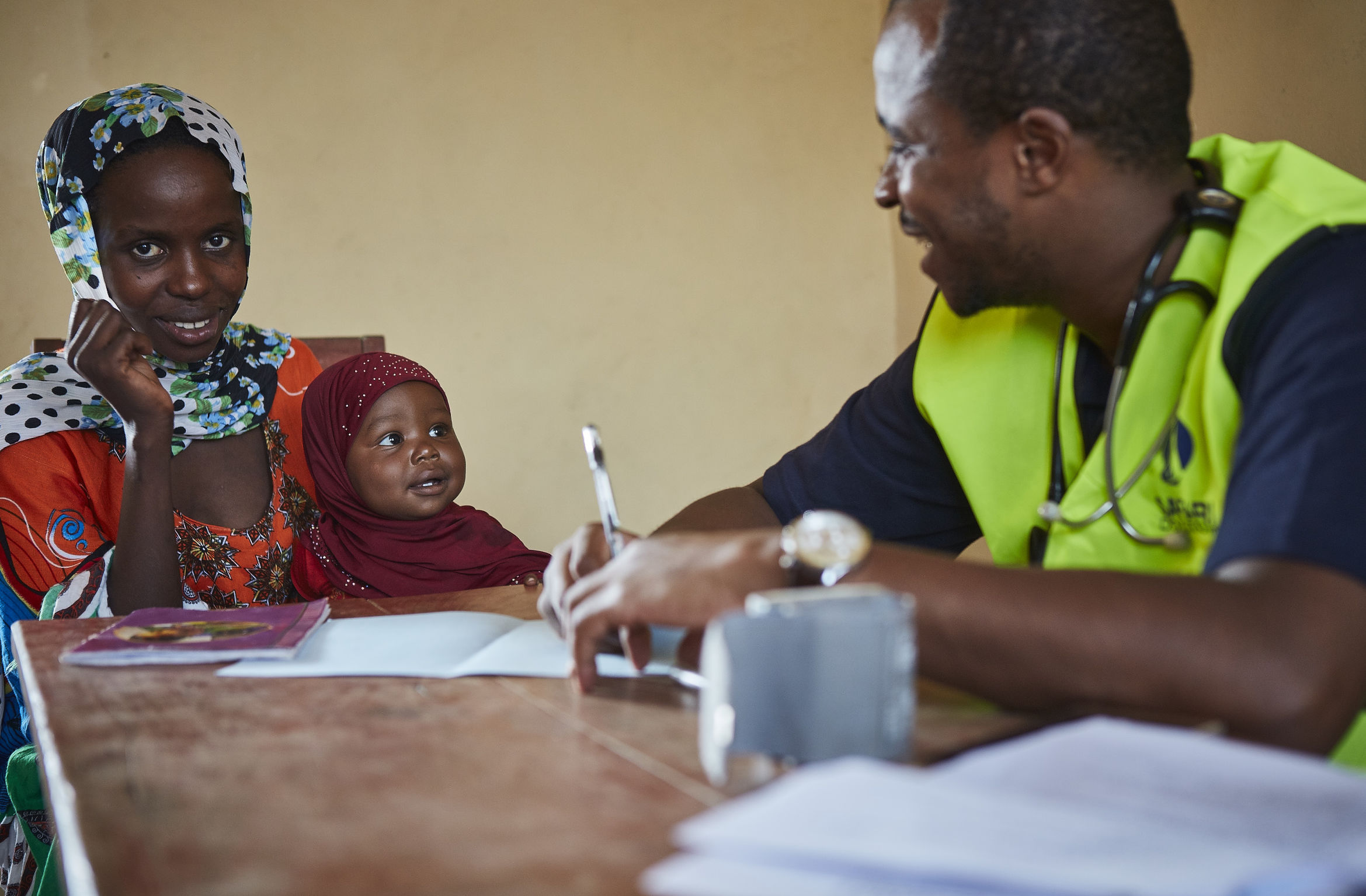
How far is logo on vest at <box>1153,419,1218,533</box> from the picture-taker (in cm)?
97

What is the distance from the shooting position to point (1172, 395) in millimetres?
1011

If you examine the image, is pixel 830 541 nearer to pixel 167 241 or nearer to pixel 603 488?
pixel 603 488

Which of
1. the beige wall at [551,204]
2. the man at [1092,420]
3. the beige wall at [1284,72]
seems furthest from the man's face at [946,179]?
the beige wall at [551,204]

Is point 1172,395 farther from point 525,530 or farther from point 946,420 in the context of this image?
point 525,530

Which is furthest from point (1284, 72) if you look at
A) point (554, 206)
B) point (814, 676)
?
point (554, 206)

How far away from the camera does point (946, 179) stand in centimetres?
110

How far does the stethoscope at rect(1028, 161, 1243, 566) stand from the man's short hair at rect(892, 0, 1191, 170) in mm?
68

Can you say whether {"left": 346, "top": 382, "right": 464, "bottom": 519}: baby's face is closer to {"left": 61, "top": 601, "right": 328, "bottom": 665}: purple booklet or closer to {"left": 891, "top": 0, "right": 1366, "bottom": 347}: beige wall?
{"left": 61, "top": 601, "right": 328, "bottom": 665}: purple booklet

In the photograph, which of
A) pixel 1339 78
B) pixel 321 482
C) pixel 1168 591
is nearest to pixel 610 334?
pixel 321 482

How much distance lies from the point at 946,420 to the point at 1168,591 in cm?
60

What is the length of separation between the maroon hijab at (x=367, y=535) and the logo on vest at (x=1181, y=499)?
4.06 feet

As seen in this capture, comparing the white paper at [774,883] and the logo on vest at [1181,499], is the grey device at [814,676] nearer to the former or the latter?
the white paper at [774,883]

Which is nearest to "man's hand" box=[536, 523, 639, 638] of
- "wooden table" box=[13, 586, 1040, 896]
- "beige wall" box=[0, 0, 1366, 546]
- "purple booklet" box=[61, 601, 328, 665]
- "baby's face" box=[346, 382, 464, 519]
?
"wooden table" box=[13, 586, 1040, 896]

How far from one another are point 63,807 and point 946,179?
36.4 inches
